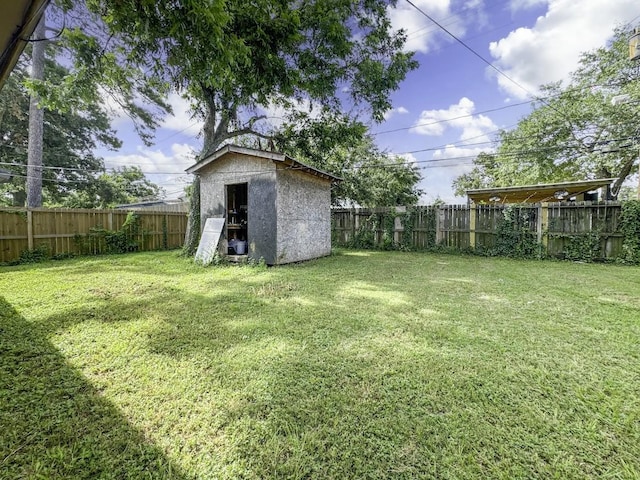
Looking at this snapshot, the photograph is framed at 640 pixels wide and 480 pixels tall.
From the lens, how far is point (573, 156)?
48.1ft

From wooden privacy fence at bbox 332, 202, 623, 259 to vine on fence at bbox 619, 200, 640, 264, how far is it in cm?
11

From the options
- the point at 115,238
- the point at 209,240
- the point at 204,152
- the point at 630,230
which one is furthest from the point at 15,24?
the point at 630,230

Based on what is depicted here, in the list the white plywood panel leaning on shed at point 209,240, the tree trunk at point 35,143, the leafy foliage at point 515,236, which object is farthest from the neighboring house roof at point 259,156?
the tree trunk at point 35,143

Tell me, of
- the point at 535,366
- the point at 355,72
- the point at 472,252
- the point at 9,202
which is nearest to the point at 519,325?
the point at 535,366

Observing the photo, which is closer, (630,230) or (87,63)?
(87,63)

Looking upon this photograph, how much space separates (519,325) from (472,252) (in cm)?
627

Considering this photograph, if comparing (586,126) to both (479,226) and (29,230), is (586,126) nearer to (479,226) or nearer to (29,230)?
(479,226)

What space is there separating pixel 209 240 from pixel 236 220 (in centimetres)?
127

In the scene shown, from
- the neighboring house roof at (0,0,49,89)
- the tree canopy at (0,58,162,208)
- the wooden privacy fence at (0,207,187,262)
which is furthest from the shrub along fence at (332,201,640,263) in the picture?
the tree canopy at (0,58,162,208)

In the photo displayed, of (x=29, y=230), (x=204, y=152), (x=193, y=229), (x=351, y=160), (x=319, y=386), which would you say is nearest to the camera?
(x=319, y=386)

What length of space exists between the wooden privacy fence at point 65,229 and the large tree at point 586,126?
1392 cm

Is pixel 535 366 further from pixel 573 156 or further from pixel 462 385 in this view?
pixel 573 156

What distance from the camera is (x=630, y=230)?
Result: 6.65m

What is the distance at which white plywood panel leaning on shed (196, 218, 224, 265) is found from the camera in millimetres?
6980
